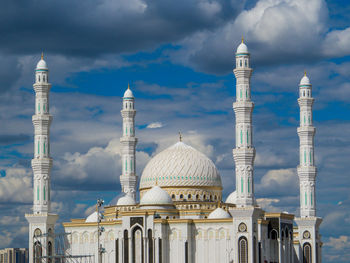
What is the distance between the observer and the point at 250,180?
73.9 meters

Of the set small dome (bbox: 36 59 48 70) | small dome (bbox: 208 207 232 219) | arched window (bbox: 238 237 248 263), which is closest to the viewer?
arched window (bbox: 238 237 248 263)

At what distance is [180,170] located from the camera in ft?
276

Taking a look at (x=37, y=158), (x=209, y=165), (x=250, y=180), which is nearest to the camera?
(x=250, y=180)

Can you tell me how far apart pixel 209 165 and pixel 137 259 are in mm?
14880

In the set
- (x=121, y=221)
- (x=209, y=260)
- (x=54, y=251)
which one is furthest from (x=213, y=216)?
(x=54, y=251)

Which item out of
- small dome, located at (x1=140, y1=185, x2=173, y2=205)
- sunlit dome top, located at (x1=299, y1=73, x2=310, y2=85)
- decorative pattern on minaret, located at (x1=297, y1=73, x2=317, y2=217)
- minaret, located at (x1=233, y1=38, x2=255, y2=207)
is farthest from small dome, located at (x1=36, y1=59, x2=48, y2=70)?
sunlit dome top, located at (x1=299, y1=73, x2=310, y2=85)

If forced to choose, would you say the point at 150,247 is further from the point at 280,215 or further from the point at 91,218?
the point at 280,215

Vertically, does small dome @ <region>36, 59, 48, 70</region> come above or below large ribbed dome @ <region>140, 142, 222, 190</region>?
above

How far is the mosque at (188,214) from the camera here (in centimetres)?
7450

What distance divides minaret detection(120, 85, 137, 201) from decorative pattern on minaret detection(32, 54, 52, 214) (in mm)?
11420

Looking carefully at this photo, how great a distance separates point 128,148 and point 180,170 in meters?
8.42

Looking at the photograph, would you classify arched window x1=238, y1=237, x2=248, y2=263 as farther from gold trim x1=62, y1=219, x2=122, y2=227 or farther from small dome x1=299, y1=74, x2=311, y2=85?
small dome x1=299, y1=74, x2=311, y2=85

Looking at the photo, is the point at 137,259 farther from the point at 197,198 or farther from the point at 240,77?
the point at 240,77

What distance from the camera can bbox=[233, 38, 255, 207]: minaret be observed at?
73.4m
